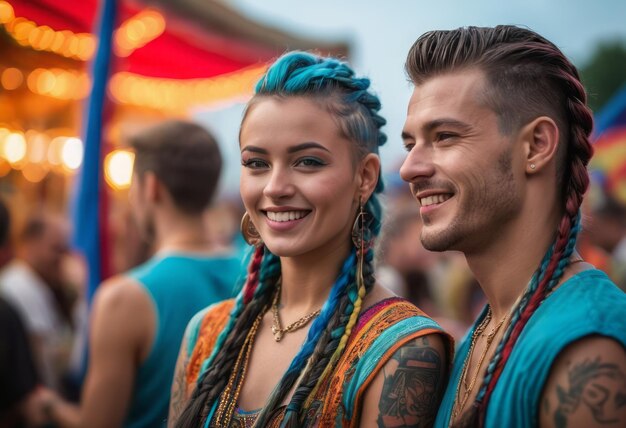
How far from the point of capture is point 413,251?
5.21 m

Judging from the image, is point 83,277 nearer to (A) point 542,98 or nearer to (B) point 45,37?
(B) point 45,37

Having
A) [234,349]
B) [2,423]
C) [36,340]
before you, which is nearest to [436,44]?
[234,349]

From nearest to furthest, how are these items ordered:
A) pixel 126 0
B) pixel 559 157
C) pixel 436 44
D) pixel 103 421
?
pixel 559 157 → pixel 436 44 → pixel 103 421 → pixel 126 0

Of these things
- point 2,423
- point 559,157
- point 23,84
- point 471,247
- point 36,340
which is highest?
point 23,84

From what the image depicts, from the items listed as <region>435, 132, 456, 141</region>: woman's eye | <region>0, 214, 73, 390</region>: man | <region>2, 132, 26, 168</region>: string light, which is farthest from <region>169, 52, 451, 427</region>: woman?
<region>2, 132, 26, 168</region>: string light

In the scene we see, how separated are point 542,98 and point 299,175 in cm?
76

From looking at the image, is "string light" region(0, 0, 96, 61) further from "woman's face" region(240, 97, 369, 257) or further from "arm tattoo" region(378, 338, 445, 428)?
"arm tattoo" region(378, 338, 445, 428)

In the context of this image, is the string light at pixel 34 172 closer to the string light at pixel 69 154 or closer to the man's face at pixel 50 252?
the string light at pixel 69 154

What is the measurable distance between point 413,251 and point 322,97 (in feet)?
10.4

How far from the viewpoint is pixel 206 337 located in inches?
95.1

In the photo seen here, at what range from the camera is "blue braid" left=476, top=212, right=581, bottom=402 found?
5.59 feet

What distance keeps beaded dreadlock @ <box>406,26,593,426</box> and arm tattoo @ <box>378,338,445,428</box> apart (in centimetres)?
29

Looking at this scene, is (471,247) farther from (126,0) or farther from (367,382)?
(126,0)

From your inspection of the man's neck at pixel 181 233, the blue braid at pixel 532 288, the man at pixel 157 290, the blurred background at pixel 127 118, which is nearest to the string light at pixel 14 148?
the blurred background at pixel 127 118
